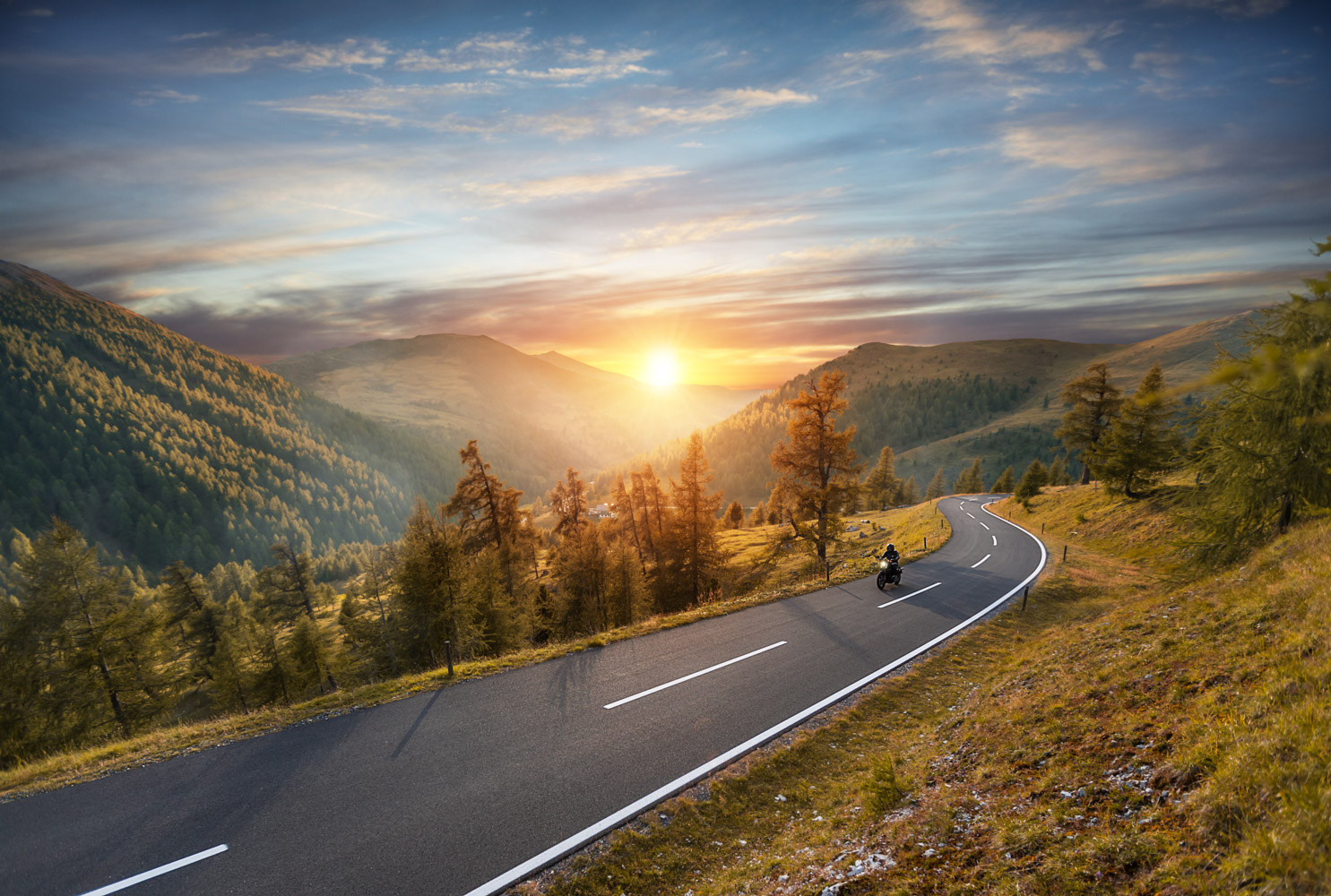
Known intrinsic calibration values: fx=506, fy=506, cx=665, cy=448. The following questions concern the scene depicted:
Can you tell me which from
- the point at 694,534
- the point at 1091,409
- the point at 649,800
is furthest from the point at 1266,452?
the point at 1091,409

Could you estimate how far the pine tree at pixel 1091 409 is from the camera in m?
44.5

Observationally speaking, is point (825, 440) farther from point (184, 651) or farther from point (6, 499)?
point (6, 499)

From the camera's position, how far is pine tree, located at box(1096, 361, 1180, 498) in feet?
109

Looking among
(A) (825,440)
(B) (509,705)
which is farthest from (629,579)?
(B) (509,705)

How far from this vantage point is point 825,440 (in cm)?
2780

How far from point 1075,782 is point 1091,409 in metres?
52.3

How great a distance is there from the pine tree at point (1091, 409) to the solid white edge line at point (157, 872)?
55516mm

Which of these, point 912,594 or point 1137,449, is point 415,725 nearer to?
point 912,594

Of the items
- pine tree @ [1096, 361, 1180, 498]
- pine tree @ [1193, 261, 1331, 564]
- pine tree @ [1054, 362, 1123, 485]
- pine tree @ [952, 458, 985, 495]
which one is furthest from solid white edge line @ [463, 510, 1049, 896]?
pine tree @ [952, 458, 985, 495]

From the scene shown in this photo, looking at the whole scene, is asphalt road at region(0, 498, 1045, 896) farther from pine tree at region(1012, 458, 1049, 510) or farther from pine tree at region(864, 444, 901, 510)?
pine tree at region(864, 444, 901, 510)

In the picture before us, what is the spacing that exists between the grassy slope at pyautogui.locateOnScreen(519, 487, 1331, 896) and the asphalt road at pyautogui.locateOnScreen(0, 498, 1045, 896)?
928 millimetres

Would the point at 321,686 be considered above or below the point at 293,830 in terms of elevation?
below

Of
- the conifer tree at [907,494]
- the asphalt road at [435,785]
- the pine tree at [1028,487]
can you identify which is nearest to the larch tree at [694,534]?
the asphalt road at [435,785]

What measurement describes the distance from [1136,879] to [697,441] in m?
30.0
